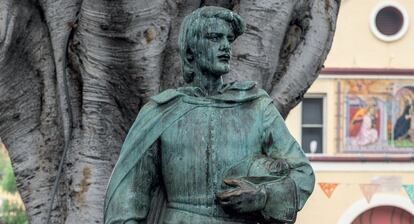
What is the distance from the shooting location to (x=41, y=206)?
10906 mm

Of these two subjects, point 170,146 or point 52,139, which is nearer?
point 170,146

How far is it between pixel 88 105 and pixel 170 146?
3.43 metres

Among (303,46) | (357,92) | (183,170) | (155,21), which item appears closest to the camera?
(183,170)

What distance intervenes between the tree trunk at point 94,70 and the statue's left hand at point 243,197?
11.1 feet

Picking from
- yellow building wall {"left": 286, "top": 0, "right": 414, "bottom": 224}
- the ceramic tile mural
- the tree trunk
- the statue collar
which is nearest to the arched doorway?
yellow building wall {"left": 286, "top": 0, "right": 414, "bottom": 224}

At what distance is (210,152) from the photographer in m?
7.16

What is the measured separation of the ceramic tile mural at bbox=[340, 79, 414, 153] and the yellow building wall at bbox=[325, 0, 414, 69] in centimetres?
43

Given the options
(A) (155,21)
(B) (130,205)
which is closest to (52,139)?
(A) (155,21)

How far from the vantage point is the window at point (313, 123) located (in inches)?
1476

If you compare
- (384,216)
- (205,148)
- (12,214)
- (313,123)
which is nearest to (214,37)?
(205,148)

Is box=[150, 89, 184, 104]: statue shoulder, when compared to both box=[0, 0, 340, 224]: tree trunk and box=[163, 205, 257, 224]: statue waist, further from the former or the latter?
box=[0, 0, 340, 224]: tree trunk

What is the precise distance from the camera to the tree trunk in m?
10.4

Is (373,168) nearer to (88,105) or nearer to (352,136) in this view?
(352,136)

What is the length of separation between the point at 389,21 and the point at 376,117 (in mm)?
2163
